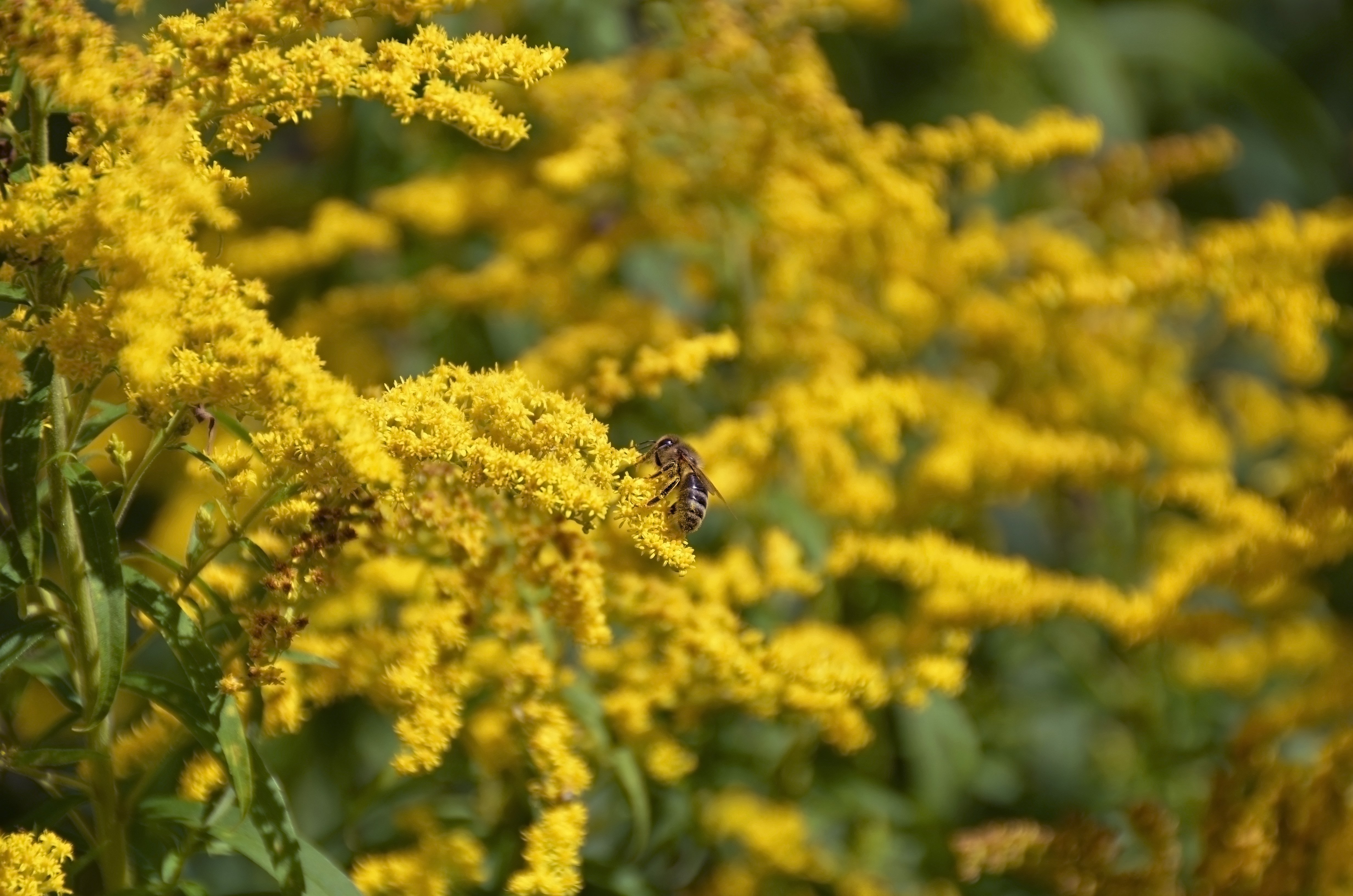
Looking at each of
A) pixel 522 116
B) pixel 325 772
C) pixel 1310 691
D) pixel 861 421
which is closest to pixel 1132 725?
pixel 1310 691

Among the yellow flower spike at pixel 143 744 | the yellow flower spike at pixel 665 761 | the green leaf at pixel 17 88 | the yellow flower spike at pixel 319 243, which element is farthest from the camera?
the yellow flower spike at pixel 319 243

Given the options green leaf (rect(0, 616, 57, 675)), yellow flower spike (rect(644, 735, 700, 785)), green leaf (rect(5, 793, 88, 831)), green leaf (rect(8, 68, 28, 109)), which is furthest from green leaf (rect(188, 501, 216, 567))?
yellow flower spike (rect(644, 735, 700, 785))

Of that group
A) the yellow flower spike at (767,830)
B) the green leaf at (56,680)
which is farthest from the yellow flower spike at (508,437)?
the yellow flower spike at (767,830)

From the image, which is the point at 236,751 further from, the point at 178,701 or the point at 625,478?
the point at 625,478

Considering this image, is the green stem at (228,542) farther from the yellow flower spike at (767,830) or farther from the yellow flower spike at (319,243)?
the yellow flower spike at (319,243)

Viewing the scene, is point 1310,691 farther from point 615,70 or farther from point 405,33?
point 405,33

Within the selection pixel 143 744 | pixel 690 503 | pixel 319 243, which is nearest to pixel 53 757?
pixel 143 744
